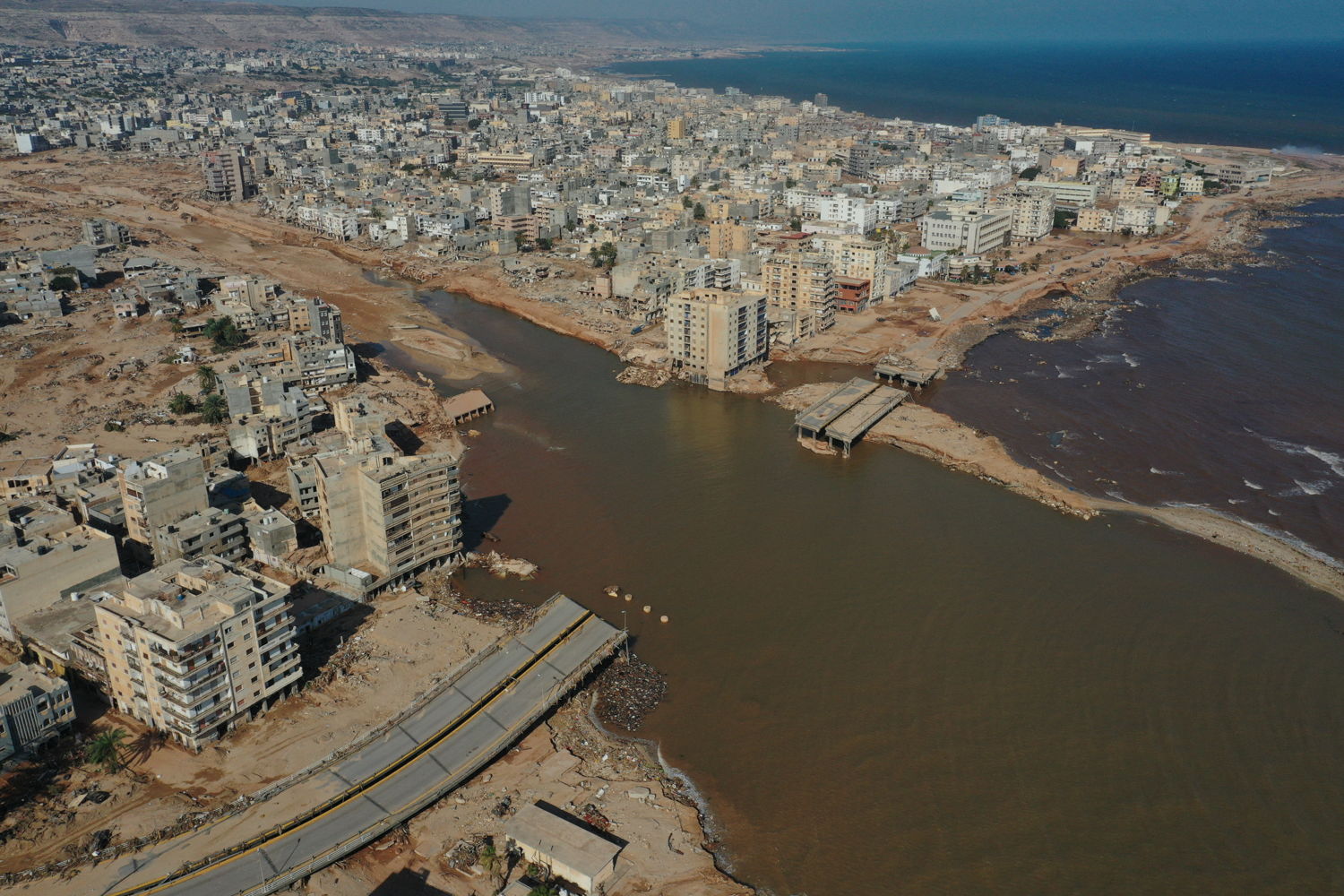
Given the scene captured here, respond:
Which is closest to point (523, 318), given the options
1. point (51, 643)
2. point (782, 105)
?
point (51, 643)

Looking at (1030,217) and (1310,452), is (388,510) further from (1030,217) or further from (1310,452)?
(1030,217)

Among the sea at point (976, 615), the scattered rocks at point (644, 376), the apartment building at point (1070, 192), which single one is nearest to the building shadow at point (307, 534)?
the sea at point (976, 615)

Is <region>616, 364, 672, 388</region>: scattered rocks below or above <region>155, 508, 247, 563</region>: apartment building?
below

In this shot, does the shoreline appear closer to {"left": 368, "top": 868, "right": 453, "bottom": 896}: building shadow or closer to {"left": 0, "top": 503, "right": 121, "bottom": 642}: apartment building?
{"left": 368, "top": 868, "right": 453, "bottom": 896}: building shadow

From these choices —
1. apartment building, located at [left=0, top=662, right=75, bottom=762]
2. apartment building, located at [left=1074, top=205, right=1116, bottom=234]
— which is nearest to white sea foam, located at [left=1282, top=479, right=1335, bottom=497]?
apartment building, located at [left=0, top=662, right=75, bottom=762]

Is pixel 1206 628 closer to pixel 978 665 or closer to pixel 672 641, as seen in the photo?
pixel 978 665
